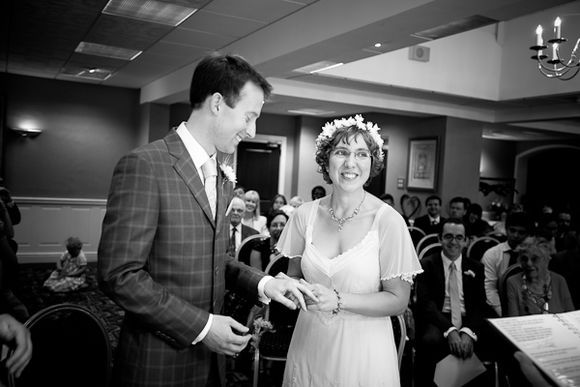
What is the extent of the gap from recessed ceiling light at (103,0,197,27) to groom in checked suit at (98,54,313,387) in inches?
124

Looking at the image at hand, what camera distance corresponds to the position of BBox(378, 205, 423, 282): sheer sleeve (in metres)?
1.93

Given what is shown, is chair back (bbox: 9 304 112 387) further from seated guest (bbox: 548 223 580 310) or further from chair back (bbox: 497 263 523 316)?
seated guest (bbox: 548 223 580 310)

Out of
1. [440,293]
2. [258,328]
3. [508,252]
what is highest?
[508,252]

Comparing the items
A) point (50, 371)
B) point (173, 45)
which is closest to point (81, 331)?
point (50, 371)

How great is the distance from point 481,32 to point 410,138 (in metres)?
2.27

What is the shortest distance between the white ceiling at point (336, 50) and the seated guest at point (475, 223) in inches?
70.5

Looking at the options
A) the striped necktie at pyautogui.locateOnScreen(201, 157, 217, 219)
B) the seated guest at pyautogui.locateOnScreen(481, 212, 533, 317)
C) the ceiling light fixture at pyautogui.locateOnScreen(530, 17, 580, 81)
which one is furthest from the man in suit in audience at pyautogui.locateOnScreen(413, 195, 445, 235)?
the striped necktie at pyautogui.locateOnScreen(201, 157, 217, 219)

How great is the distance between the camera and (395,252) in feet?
6.38

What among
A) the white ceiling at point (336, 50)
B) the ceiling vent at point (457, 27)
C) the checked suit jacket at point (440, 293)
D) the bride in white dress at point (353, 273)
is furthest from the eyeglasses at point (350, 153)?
the ceiling vent at point (457, 27)

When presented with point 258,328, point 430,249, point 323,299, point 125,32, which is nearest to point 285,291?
point 323,299

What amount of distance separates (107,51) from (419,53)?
4.24m

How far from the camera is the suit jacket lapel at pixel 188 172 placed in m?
1.39

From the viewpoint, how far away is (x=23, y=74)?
8258mm

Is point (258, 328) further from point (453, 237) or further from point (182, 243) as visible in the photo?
point (182, 243)
